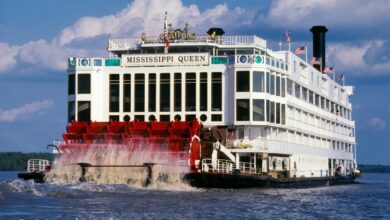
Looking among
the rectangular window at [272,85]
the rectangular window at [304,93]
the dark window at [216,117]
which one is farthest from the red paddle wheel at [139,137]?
the rectangular window at [304,93]

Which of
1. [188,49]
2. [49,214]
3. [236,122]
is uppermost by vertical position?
[188,49]

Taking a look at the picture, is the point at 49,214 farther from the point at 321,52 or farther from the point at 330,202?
the point at 321,52

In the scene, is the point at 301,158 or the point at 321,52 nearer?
the point at 301,158

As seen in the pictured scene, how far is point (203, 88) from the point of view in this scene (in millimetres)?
Answer: 45000

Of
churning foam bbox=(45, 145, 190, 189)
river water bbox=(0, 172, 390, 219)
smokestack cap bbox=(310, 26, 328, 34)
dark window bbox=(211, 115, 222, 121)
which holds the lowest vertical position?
river water bbox=(0, 172, 390, 219)

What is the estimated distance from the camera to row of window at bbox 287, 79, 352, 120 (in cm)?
5084

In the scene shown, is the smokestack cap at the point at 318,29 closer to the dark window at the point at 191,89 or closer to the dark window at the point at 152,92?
the dark window at the point at 191,89

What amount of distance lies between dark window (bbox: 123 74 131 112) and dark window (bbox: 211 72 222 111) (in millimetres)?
4501

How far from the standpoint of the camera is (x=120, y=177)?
→ 3947 centimetres

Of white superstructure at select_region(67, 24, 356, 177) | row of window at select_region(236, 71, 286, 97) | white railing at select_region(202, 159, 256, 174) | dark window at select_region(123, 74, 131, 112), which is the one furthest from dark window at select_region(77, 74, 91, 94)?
white railing at select_region(202, 159, 256, 174)

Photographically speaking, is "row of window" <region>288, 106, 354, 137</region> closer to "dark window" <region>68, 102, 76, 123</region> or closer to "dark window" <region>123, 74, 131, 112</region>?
"dark window" <region>123, 74, 131, 112</region>

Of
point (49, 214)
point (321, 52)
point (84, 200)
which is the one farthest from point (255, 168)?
point (321, 52)

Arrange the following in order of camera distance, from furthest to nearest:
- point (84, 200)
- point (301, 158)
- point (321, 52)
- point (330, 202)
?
point (321, 52) < point (301, 158) < point (330, 202) < point (84, 200)

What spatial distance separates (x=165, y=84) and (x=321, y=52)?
27.7 m
